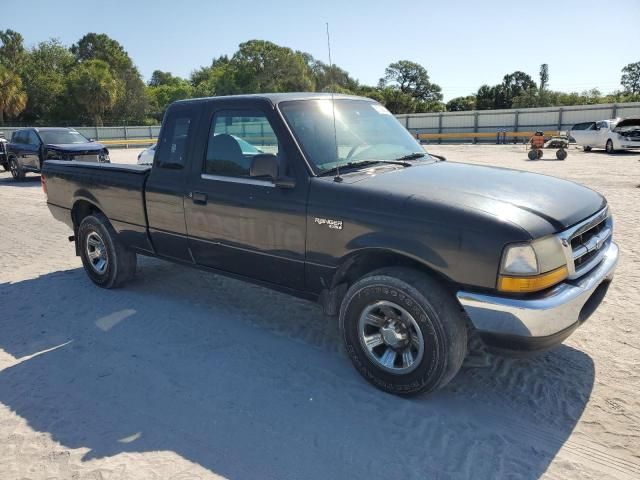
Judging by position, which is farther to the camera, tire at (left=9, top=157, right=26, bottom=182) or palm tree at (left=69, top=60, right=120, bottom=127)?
palm tree at (left=69, top=60, right=120, bottom=127)

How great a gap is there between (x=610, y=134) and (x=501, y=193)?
78.4ft

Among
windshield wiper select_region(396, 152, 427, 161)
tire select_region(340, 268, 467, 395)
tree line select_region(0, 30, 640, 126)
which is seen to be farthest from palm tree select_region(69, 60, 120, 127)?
tire select_region(340, 268, 467, 395)

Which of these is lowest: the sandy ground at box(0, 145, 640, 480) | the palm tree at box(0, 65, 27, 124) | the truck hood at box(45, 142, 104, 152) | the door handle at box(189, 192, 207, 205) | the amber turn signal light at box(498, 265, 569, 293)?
the sandy ground at box(0, 145, 640, 480)

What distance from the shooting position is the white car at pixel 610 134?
22581mm

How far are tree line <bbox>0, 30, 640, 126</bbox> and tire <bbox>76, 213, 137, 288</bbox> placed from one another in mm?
50442

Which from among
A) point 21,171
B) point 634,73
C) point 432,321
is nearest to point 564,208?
point 432,321

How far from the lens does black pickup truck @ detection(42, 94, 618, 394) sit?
9.70ft

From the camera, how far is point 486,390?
3488 mm

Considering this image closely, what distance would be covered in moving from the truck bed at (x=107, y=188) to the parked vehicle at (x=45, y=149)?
1002 centimetres

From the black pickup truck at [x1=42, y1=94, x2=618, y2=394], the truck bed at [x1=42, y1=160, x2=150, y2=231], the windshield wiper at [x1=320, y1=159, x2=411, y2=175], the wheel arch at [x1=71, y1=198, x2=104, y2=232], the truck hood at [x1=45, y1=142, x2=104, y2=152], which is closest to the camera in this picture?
the black pickup truck at [x1=42, y1=94, x2=618, y2=394]

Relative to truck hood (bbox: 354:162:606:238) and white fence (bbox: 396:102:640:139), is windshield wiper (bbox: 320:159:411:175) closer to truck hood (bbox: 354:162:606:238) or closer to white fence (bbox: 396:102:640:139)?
truck hood (bbox: 354:162:606:238)

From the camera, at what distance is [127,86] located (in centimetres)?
6650

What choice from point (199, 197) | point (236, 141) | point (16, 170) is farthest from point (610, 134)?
point (16, 170)

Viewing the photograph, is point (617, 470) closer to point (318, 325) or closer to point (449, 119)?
point (318, 325)
